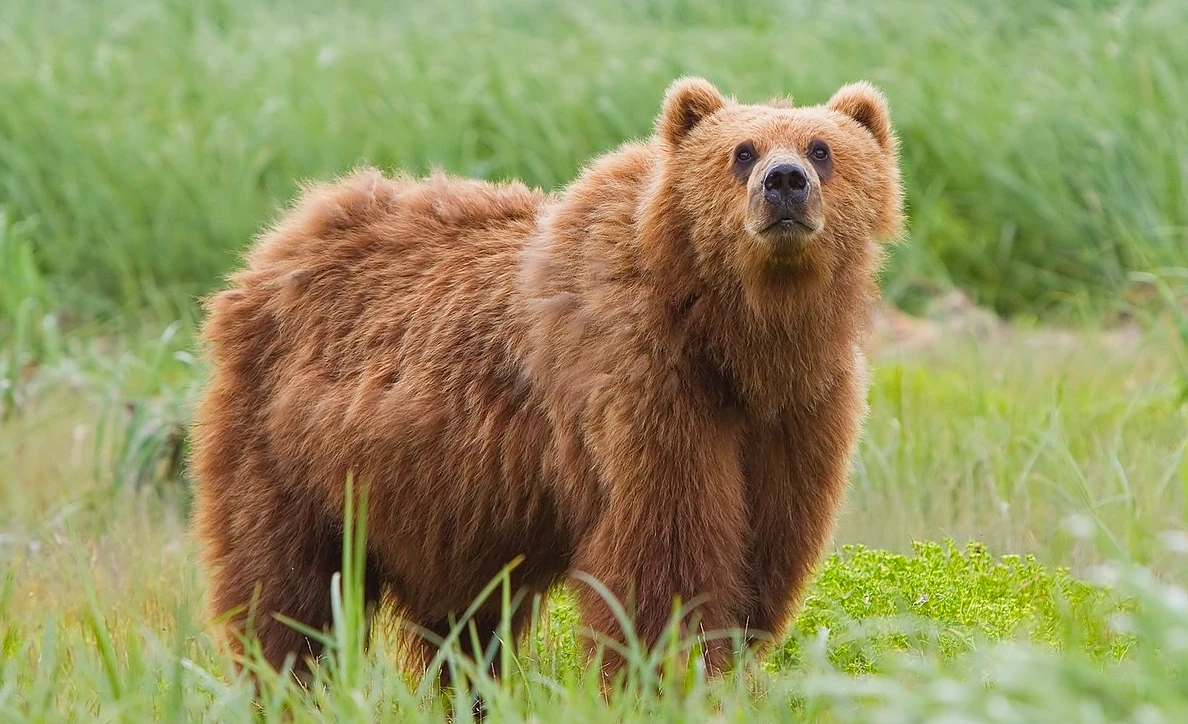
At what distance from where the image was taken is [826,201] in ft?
12.5

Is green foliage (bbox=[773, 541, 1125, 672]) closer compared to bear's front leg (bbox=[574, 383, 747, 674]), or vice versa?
bear's front leg (bbox=[574, 383, 747, 674])

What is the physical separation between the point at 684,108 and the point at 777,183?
0.51 meters

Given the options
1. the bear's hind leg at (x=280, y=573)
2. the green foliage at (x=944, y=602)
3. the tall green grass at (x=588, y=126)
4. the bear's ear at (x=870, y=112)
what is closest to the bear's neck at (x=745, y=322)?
the bear's ear at (x=870, y=112)

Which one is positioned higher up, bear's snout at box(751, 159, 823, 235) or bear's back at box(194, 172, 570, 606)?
bear's snout at box(751, 159, 823, 235)

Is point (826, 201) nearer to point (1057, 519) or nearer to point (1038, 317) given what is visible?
point (1057, 519)

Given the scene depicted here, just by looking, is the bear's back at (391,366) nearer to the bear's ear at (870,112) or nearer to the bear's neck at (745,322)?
the bear's neck at (745,322)

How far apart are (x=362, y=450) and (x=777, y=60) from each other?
607 cm

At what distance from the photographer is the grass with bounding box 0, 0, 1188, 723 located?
4098 millimetres

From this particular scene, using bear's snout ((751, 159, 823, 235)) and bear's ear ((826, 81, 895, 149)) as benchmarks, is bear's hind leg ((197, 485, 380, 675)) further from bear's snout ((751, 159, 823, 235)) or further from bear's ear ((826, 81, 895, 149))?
bear's ear ((826, 81, 895, 149))

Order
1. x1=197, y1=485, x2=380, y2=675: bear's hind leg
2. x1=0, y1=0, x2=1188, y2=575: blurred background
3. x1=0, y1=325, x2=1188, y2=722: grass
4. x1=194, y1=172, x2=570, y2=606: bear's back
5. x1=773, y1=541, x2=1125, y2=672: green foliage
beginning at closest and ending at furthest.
Answer: x1=0, y1=325, x2=1188, y2=722: grass → x1=773, y1=541, x2=1125, y2=672: green foliage → x1=194, y1=172, x2=570, y2=606: bear's back → x1=197, y1=485, x2=380, y2=675: bear's hind leg → x1=0, y1=0, x2=1188, y2=575: blurred background

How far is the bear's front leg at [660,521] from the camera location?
371cm

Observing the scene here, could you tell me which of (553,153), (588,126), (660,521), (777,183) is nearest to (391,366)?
(660,521)

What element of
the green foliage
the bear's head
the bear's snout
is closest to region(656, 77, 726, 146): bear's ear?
the bear's head

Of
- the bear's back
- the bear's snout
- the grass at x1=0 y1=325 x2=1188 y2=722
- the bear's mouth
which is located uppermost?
the bear's snout
